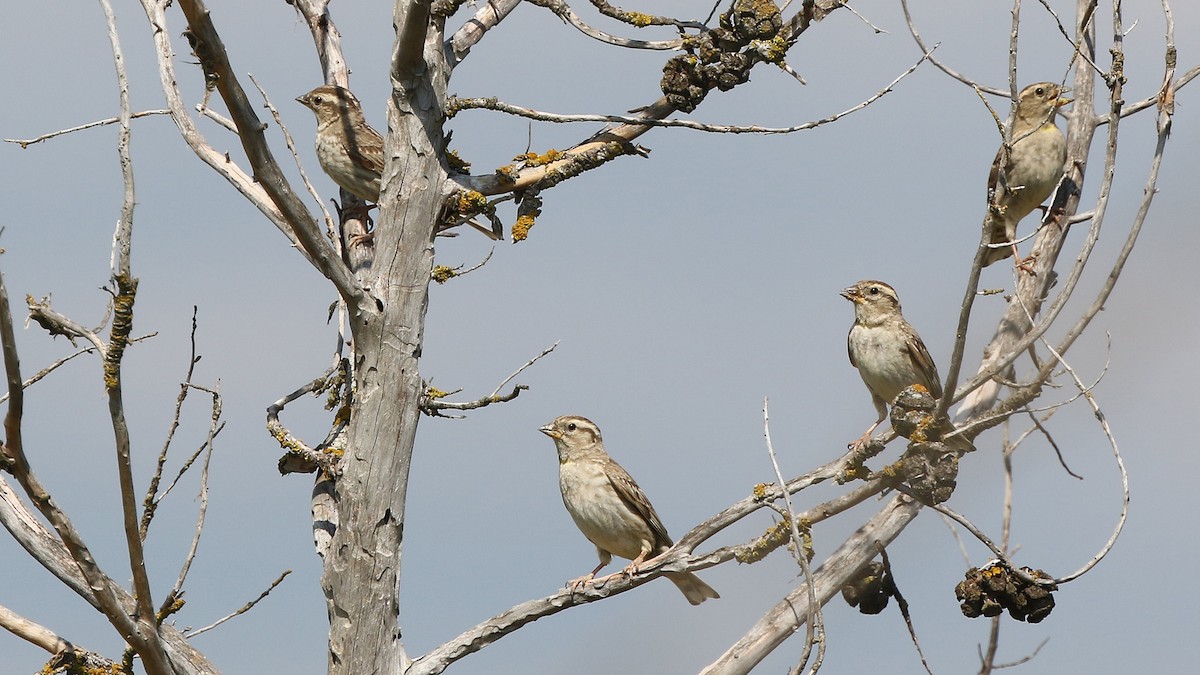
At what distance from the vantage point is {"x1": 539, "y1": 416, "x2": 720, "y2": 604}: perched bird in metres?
10.3

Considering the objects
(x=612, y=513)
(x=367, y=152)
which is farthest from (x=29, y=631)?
(x=367, y=152)

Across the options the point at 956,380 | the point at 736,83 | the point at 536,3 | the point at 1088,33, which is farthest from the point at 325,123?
the point at 956,380

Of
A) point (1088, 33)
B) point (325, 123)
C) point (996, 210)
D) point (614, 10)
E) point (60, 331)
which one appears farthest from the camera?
point (325, 123)

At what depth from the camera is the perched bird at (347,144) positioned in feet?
35.0

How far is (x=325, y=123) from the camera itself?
38.2ft

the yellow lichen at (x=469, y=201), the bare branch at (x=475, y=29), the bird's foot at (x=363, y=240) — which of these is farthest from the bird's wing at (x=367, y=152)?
the yellow lichen at (x=469, y=201)

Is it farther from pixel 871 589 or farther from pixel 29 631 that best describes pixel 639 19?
pixel 29 631

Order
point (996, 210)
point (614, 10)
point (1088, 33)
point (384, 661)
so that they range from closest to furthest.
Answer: point (996, 210) < point (384, 661) < point (614, 10) < point (1088, 33)

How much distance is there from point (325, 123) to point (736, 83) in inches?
203

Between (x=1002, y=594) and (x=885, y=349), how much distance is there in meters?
4.04

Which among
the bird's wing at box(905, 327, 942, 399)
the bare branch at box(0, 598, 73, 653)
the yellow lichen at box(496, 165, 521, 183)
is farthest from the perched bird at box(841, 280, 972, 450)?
the bare branch at box(0, 598, 73, 653)

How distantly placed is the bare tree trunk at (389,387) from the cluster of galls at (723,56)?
141 centimetres

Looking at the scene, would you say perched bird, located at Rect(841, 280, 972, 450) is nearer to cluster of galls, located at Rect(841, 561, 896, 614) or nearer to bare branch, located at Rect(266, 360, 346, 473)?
cluster of galls, located at Rect(841, 561, 896, 614)

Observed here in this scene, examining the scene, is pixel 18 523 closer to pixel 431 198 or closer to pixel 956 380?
pixel 431 198
